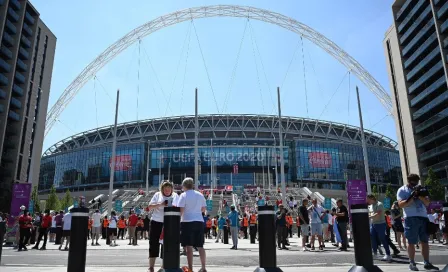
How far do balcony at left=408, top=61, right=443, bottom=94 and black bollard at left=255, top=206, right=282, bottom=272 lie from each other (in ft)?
202

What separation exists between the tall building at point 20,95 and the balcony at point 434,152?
Result: 66.3 meters

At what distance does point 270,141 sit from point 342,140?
19.5m

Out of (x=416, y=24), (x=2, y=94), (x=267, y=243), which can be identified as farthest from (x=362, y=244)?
(x=2, y=94)

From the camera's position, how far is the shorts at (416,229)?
6652 millimetres

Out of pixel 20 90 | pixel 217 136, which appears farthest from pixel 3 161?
pixel 217 136

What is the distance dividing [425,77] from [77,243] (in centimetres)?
6642

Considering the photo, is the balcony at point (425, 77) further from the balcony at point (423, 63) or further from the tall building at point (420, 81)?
the balcony at point (423, 63)

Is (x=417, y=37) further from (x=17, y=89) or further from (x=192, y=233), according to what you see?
(x=17, y=89)

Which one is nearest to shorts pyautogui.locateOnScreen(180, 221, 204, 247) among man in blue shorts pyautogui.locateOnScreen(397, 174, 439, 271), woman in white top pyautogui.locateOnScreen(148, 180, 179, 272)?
woman in white top pyautogui.locateOnScreen(148, 180, 179, 272)

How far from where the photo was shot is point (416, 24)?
61.3 m

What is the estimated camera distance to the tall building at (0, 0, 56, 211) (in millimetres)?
60812

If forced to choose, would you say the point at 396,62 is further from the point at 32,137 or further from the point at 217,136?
the point at 32,137

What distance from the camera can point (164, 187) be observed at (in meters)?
6.88

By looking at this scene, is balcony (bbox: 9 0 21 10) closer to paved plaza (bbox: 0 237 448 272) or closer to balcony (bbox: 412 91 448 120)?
paved plaza (bbox: 0 237 448 272)
